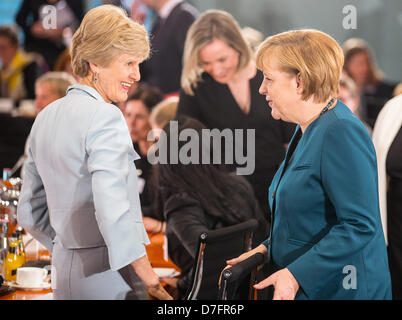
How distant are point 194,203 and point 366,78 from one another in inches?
118

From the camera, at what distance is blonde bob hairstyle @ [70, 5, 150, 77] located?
145 centimetres

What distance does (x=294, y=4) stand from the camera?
2.80 m

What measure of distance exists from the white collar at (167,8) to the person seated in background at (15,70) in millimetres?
1798

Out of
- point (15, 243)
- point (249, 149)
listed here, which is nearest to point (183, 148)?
point (249, 149)

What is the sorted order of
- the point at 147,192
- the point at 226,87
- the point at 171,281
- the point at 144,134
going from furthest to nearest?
the point at 144,134 → the point at 147,192 → the point at 226,87 → the point at 171,281

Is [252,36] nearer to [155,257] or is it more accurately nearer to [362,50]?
[155,257]

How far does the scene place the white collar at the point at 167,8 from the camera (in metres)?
3.05

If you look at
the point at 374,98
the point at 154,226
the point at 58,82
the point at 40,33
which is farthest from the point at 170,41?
the point at 374,98

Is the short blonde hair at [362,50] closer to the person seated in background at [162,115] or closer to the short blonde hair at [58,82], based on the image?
the person seated in background at [162,115]

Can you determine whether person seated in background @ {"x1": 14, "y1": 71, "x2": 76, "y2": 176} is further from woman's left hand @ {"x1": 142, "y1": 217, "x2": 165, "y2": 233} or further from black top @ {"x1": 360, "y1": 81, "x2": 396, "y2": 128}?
black top @ {"x1": 360, "y1": 81, "x2": 396, "y2": 128}

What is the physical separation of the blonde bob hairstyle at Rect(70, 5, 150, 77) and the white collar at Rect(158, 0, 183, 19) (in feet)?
5.05

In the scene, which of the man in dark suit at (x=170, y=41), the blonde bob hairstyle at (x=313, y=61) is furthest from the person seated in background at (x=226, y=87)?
the blonde bob hairstyle at (x=313, y=61)

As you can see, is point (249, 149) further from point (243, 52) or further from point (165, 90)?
point (165, 90)

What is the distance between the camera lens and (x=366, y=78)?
4605 mm
